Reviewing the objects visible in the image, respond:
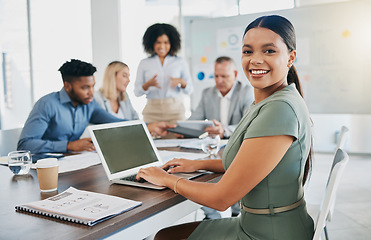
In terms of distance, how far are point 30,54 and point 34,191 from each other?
437 cm

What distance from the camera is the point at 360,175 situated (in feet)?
15.7

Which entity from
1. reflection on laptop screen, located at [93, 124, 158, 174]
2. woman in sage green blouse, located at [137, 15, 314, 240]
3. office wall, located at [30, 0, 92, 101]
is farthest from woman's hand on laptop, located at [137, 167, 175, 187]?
office wall, located at [30, 0, 92, 101]

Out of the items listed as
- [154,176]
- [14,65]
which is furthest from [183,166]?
[14,65]

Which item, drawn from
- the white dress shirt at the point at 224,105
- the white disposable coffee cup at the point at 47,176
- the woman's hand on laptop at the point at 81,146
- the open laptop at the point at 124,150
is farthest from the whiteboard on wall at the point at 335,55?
the white disposable coffee cup at the point at 47,176

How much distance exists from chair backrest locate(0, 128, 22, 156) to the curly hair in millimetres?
1747

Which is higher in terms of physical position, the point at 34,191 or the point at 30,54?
the point at 30,54

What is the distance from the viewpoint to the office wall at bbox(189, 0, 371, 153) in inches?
199

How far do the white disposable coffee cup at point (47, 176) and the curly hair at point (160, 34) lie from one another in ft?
8.91

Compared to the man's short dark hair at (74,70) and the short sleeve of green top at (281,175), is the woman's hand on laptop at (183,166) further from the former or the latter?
the man's short dark hair at (74,70)

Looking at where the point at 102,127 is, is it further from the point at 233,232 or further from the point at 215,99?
the point at 215,99

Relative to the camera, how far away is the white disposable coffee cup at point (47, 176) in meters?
1.37

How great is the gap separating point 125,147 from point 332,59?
4.40 metres

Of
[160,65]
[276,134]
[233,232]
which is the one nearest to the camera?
[276,134]

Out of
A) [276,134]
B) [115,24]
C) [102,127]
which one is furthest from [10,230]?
[115,24]
